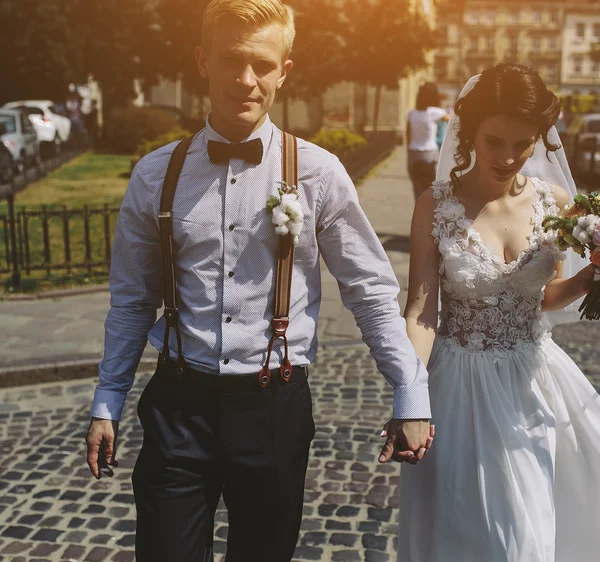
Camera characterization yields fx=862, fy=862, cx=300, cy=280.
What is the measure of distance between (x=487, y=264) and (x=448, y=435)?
1.95 feet

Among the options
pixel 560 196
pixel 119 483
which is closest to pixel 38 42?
pixel 119 483

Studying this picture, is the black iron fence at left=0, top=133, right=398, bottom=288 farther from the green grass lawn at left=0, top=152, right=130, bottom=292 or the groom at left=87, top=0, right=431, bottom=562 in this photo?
the groom at left=87, top=0, right=431, bottom=562

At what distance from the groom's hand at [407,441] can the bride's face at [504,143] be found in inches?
34.6

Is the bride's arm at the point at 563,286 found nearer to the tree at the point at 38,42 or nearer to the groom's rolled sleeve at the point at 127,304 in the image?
the groom's rolled sleeve at the point at 127,304

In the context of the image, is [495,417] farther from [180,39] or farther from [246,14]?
[180,39]

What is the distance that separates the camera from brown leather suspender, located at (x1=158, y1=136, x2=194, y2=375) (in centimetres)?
242

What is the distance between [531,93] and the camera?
275 cm

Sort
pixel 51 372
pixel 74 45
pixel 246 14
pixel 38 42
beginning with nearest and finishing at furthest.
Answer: pixel 246 14
pixel 51 372
pixel 74 45
pixel 38 42

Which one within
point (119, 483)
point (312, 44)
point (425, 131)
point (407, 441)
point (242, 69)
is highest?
point (242, 69)

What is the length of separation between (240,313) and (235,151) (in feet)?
1.50

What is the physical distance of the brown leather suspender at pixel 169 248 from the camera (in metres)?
2.42

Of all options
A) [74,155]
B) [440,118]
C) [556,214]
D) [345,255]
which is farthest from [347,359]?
[74,155]

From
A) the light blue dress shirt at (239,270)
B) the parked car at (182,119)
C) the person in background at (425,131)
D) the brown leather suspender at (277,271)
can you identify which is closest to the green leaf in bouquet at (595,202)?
the light blue dress shirt at (239,270)

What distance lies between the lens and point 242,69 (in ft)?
7.65
